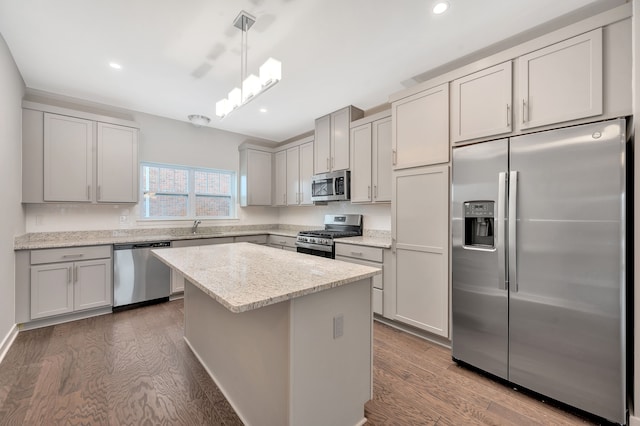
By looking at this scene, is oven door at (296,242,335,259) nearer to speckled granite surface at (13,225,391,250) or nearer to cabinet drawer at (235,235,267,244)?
speckled granite surface at (13,225,391,250)

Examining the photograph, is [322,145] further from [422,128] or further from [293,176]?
[422,128]

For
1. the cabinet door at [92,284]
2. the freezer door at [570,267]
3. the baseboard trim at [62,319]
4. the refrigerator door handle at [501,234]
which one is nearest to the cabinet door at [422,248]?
the refrigerator door handle at [501,234]

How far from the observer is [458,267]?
2.22 meters

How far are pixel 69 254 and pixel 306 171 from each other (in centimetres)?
320

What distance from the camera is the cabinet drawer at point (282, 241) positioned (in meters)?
4.31

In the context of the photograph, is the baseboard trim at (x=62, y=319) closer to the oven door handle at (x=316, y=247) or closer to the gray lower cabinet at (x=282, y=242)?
the gray lower cabinet at (x=282, y=242)

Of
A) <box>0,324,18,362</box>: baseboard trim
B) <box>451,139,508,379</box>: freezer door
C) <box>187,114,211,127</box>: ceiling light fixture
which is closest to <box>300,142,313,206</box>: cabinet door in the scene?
<box>187,114,211,127</box>: ceiling light fixture

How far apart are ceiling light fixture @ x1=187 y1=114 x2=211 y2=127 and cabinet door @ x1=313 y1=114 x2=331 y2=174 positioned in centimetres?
171

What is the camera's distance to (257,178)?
16.3ft

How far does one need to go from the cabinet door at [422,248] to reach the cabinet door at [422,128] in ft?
0.40

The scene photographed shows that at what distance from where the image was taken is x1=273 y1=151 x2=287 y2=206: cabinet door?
494 cm

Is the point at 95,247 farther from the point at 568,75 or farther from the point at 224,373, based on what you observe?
the point at 568,75

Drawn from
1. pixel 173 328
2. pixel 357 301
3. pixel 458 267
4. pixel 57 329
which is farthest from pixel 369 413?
pixel 57 329

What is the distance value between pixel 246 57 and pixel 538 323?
125 inches
